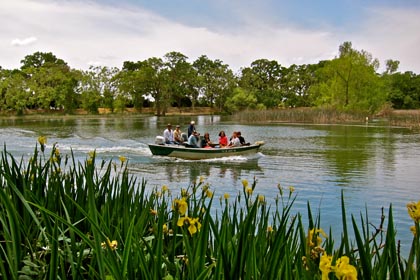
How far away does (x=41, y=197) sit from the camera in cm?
316

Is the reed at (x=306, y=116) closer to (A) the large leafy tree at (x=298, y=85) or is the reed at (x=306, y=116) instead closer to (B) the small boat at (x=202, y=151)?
(A) the large leafy tree at (x=298, y=85)

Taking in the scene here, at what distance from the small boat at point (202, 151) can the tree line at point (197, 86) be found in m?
40.6

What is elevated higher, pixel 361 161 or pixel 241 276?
pixel 241 276

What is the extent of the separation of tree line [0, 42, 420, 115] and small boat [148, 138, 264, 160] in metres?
40.6

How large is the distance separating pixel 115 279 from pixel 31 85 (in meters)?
70.1

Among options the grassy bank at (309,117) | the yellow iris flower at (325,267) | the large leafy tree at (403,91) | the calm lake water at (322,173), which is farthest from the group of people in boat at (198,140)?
the large leafy tree at (403,91)

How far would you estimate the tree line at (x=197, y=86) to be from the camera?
56156 mm

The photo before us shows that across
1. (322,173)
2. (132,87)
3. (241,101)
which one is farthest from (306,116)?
(322,173)

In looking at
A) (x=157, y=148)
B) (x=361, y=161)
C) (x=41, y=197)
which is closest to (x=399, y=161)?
(x=361, y=161)

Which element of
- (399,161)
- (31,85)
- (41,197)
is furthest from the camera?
(31,85)

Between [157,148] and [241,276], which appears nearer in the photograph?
[241,276]

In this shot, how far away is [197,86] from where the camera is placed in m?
76.1

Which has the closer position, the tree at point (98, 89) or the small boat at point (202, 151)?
the small boat at point (202, 151)

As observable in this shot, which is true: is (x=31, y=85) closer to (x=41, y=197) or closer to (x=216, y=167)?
(x=216, y=167)
